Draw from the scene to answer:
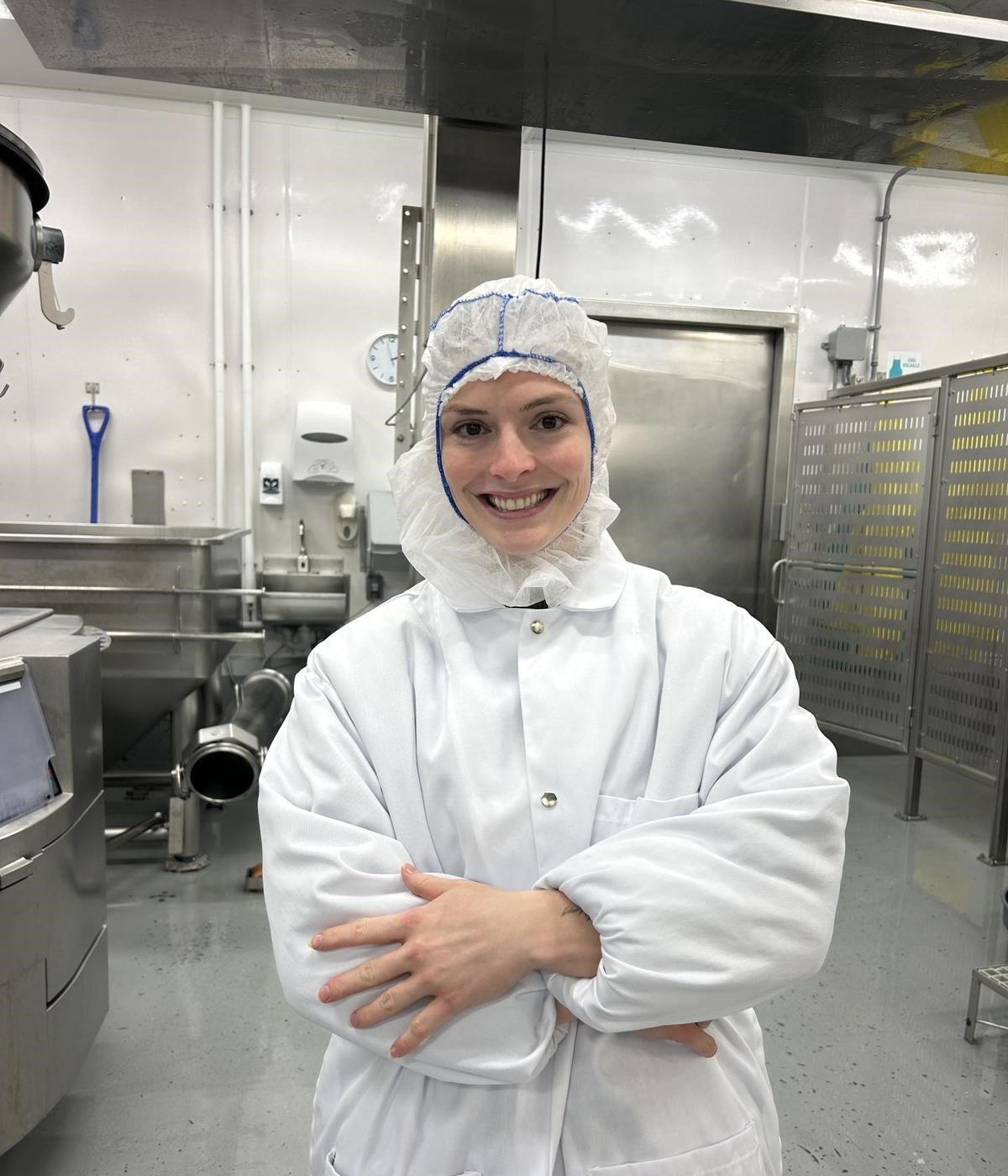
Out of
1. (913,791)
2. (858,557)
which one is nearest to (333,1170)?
(913,791)

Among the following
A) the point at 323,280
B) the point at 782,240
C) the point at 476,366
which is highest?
the point at 782,240

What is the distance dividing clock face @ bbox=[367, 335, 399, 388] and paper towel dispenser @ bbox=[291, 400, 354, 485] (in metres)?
0.21

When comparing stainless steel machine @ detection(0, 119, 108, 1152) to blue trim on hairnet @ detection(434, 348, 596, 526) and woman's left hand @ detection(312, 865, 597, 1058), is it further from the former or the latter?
woman's left hand @ detection(312, 865, 597, 1058)

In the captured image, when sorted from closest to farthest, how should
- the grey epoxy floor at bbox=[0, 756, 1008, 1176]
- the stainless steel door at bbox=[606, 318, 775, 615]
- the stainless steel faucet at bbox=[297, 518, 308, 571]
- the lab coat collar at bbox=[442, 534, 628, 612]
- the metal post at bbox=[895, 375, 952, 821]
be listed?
1. the lab coat collar at bbox=[442, 534, 628, 612]
2. the grey epoxy floor at bbox=[0, 756, 1008, 1176]
3. the metal post at bbox=[895, 375, 952, 821]
4. the stainless steel faucet at bbox=[297, 518, 308, 571]
5. the stainless steel door at bbox=[606, 318, 775, 615]

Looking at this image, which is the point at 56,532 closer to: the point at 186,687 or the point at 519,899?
the point at 186,687

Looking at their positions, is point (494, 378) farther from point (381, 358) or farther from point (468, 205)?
point (381, 358)

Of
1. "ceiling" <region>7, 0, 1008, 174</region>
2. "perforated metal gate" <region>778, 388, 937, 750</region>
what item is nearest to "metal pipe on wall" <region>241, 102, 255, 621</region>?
"ceiling" <region>7, 0, 1008, 174</region>

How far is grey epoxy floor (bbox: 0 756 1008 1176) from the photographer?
151 cm

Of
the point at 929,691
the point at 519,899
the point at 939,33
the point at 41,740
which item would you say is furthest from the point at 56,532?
the point at 929,691

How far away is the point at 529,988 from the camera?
0.77 metres

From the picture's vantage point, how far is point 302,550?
324 cm

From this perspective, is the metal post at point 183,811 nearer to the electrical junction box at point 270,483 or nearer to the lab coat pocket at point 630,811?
the electrical junction box at point 270,483

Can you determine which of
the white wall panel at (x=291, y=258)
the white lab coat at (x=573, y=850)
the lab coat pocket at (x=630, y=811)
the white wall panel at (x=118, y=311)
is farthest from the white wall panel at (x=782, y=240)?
the lab coat pocket at (x=630, y=811)

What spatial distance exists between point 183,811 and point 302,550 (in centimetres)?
116
